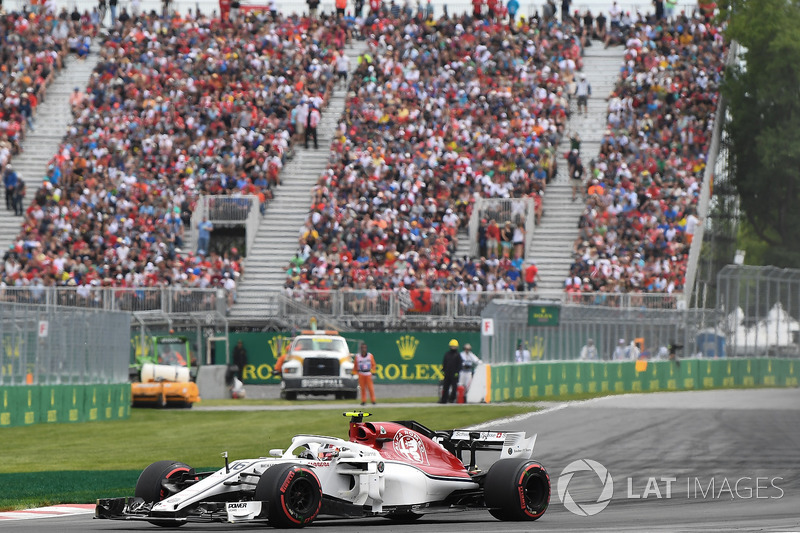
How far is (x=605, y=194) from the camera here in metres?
43.8

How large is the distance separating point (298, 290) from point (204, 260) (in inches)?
157

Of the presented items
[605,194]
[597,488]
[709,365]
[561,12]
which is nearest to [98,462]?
[597,488]

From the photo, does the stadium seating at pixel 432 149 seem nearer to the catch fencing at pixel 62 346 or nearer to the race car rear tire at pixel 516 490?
the catch fencing at pixel 62 346

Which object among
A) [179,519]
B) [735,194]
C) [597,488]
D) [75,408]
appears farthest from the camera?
[735,194]

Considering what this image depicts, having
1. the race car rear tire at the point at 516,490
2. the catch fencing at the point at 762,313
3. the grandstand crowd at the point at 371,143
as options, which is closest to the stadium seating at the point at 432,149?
the grandstand crowd at the point at 371,143

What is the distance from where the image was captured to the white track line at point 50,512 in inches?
512

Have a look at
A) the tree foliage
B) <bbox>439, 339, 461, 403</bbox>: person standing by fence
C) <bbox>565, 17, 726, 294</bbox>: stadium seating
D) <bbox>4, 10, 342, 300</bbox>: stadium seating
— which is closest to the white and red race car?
<bbox>439, 339, 461, 403</bbox>: person standing by fence

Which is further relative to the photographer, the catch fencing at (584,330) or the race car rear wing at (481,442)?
the catch fencing at (584,330)

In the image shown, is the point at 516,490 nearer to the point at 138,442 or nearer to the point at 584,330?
the point at 138,442

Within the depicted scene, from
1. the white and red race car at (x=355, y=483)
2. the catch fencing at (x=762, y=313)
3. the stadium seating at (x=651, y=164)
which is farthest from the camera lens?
the stadium seating at (x=651, y=164)

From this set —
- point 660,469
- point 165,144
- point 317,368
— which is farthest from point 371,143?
point 660,469

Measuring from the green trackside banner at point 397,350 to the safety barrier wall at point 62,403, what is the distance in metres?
10.5

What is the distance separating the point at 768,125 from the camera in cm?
4831

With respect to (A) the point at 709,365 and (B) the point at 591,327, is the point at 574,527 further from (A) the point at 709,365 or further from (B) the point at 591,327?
(A) the point at 709,365
